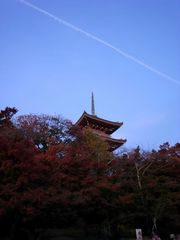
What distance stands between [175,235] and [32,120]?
14.7 metres

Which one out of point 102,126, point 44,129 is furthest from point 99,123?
point 44,129

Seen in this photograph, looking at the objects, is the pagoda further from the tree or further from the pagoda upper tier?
the tree

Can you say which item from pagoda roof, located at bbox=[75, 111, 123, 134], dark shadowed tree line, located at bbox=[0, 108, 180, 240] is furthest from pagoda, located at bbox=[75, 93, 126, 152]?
dark shadowed tree line, located at bbox=[0, 108, 180, 240]

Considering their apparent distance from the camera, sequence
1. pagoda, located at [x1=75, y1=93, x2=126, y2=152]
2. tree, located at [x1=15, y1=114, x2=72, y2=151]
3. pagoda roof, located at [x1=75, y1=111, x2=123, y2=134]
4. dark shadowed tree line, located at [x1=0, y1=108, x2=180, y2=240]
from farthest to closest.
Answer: pagoda roof, located at [x1=75, y1=111, x2=123, y2=134], pagoda, located at [x1=75, y1=93, x2=126, y2=152], tree, located at [x1=15, y1=114, x2=72, y2=151], dark shadowed tree line, located at [x1=0, y1=108, x2=180, y2=240]

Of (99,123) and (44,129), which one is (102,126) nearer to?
(99,123)

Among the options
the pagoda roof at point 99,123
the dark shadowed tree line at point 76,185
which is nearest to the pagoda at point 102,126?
the pagoda roof at point 99,123

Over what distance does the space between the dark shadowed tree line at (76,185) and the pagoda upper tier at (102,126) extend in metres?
→ 15.9

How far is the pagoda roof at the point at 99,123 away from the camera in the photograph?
159 ft

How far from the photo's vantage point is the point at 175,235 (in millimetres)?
28016

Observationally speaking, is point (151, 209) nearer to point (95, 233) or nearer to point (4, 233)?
point (95, 233)

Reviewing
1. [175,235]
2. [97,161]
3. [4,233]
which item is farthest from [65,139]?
[175,235]

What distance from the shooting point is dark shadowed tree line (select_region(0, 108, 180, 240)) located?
19.8m

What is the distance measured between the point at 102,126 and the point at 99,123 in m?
0.91

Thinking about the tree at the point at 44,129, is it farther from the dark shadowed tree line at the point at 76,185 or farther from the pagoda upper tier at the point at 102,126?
the pagoda upper tier at the point at 102,126
